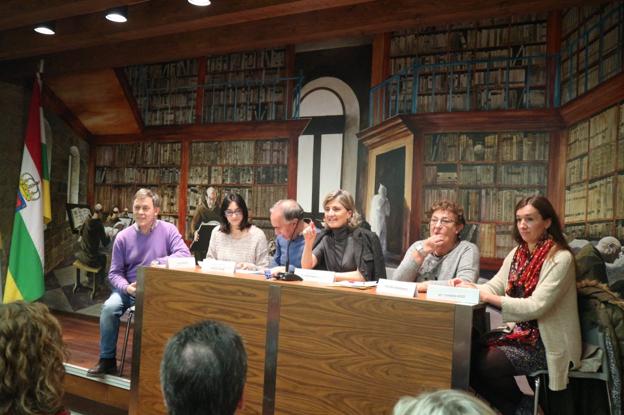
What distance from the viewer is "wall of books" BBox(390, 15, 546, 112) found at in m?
3.48

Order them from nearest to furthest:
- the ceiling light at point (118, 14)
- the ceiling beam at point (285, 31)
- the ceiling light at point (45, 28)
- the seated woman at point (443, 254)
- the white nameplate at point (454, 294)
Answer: the white nameplate at point (454, 294)
the seated woman at point (443, 254)
the ceiling beam at point (285, 31)
the ceiling light at point (118, 14)
the ceiling light at point (45, 28)

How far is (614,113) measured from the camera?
3.02m

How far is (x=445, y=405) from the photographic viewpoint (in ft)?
2.72

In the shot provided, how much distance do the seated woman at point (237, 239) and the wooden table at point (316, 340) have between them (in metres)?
0.99

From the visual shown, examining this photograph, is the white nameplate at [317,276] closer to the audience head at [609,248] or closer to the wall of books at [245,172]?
the audience head at [609,248]

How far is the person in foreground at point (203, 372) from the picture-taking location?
44.7 inches

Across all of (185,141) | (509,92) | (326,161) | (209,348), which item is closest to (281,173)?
(326,161)

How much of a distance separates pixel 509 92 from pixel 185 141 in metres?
2.91

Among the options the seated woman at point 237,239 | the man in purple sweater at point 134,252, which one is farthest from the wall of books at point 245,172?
the man in purple sweater at point 134,252

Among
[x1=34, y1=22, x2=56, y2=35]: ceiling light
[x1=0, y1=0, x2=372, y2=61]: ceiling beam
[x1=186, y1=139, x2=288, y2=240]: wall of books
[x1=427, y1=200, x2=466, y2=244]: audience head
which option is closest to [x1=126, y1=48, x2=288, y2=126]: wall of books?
[x1=186, y1=139, x2=288, y2=240]: wall of books

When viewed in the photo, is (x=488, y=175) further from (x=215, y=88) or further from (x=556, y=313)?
(x=215, y=88)

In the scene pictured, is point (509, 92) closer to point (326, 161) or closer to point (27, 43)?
point (326, 161)

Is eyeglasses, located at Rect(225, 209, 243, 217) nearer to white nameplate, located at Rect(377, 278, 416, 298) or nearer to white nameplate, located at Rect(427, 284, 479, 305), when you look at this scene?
white nameplate, located at Rect(377, 278, 416, 298)

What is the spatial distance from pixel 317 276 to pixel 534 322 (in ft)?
3.25
